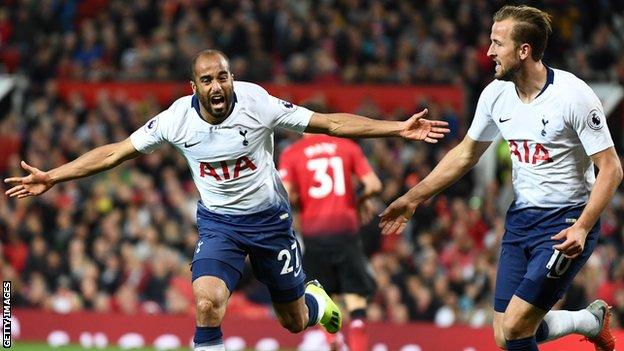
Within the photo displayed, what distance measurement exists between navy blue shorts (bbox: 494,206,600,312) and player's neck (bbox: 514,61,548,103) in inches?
27.2

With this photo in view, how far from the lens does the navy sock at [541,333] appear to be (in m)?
8.24

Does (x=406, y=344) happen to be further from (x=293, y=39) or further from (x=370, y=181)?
(x=293, y=39)

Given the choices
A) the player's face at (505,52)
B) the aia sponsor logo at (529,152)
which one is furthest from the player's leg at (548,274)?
the player's face at (505,52)

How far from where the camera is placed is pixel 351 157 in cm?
1138

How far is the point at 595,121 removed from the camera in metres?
7.64

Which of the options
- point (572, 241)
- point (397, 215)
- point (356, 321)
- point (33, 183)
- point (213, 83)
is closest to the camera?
point (572, 241)

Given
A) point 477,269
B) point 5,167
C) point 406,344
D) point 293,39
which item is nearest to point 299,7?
point 293,39

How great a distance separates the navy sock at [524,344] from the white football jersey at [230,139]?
74.8 inches

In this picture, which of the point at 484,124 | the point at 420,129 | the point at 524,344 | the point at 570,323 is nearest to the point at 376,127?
the point at 420,129

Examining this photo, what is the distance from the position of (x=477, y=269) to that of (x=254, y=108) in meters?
6.77

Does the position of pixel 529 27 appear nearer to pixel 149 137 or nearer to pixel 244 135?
pixel 244 135

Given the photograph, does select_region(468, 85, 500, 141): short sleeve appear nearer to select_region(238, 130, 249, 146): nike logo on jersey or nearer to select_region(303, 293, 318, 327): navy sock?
select_region(238, 130, 249, 146): nike logo on jersey

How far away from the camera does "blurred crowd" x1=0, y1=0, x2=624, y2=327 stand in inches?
597

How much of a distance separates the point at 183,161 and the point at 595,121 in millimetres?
10795
